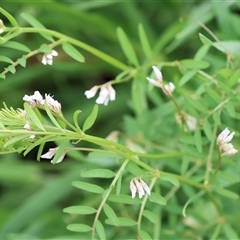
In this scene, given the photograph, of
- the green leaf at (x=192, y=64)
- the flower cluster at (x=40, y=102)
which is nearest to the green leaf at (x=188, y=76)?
the green leaf at (x=192, y=64)

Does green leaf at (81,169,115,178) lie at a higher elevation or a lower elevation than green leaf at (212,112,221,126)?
lower

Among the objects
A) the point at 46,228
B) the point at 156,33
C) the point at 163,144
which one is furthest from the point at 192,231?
the point at 156,33

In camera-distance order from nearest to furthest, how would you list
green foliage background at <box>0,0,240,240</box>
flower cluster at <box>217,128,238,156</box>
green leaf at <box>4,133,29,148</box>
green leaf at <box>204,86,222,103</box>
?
green leaf at <box>4,133,29,148</box> < flower cluster at <box>217,128,238,156</box> < green leaf at <box>204,86,222,103</box> < green foliage background at <box>0,0,240,240</box>

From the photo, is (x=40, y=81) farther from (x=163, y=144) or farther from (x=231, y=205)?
(x=231, y=205)

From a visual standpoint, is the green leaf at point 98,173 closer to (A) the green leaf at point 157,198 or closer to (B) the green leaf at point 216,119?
(A) the green leaf at point 157,198

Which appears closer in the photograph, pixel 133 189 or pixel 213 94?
pixel 133 189

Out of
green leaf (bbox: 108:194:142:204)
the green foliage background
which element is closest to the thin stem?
green leaf (bbox: 108:194:142:204)

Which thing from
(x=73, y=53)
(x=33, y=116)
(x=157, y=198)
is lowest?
(x=157, y=198)

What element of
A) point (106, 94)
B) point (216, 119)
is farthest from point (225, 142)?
point (106, 94)

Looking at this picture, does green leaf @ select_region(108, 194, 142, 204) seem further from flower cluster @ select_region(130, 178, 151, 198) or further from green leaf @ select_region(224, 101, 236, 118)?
green leaf @ select_region(224, 101, 236, 118)

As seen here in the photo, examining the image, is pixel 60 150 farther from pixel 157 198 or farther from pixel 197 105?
pixel 197 105
